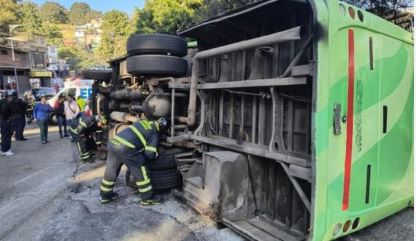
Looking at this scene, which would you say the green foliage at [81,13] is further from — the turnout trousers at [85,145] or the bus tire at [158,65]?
the bus tire at [158,65]

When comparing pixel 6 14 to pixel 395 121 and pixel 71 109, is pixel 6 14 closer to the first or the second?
pixel 71 109

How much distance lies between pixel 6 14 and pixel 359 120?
182ft

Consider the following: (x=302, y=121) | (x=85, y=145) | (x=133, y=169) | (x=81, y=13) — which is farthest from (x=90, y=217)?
(x=81, y=13)

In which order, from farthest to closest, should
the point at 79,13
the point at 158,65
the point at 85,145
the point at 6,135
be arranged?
the point at 79,13 → the point at 6,135 → the point at 85,145 → the point at 158,65

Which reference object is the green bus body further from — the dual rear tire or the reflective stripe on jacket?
the dual rear tire

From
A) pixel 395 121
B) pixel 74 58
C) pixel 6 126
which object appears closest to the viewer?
pixel 395 121

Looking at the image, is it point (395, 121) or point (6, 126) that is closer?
point (395, 121)

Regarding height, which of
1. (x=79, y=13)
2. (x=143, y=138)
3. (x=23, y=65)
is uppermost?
(x=79, y=13)

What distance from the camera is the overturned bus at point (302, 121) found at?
2924 millimetres

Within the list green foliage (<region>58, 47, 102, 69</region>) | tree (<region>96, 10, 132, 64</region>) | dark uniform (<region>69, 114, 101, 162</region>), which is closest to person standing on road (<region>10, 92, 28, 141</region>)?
dark uniform (<region>69, 114, 101, 162</region>)

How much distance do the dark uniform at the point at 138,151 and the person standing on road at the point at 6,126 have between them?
5620 mm

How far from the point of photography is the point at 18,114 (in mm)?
10977

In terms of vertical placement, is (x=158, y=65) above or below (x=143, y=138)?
above

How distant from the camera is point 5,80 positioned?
3434cm
